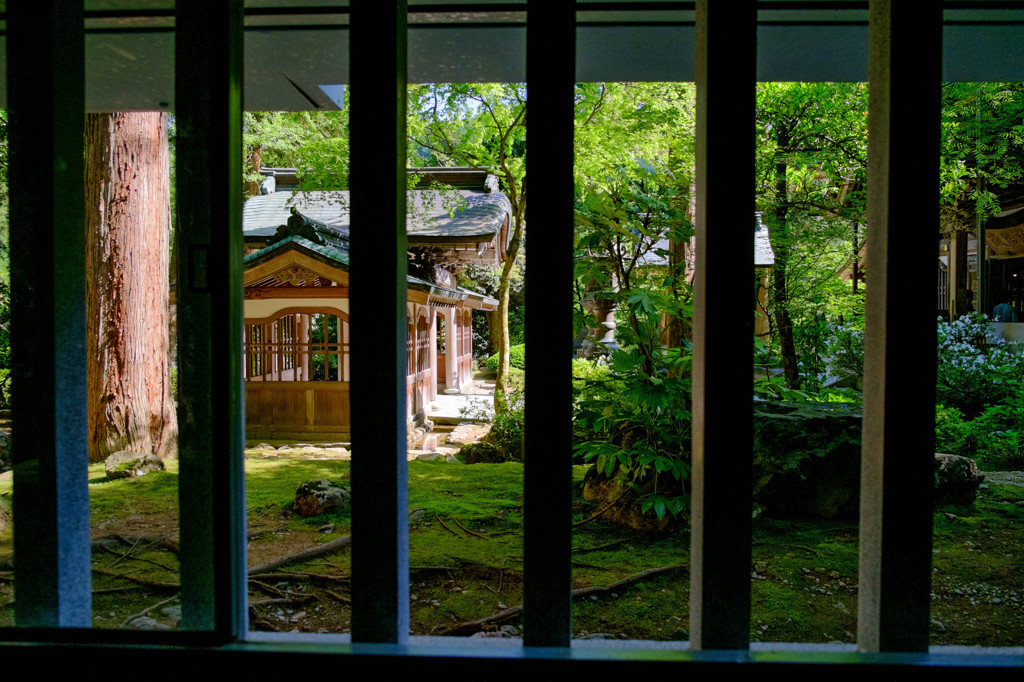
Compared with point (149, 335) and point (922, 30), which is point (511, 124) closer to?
point (149, 335)

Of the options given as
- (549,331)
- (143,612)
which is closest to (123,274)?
(143,612)

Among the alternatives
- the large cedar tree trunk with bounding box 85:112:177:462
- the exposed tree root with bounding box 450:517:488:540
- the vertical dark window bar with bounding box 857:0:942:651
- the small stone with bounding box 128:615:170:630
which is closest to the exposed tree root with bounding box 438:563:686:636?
the exposed tree root with bounding box 450:517:488:540

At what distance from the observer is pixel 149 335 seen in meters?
6.71

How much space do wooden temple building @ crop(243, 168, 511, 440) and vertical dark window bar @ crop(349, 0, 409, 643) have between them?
7.28m

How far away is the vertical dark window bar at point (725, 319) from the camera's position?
4.46 ft

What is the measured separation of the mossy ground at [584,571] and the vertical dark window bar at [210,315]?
0.70 metres

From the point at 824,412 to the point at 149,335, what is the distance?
22.8ft

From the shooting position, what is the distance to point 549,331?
1365 millimetres

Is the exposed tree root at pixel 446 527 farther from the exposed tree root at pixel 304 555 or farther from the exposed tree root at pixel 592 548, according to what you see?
the exposed tree root at pixel 592 548

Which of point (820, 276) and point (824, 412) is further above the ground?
point (820, 276)

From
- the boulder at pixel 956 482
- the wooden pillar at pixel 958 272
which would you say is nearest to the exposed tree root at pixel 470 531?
the boulder at pixel 956 482

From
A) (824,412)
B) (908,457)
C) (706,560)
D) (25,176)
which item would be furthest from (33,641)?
(824,412)

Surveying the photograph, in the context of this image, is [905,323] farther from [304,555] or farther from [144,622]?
[304,555]

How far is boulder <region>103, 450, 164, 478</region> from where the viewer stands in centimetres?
576
